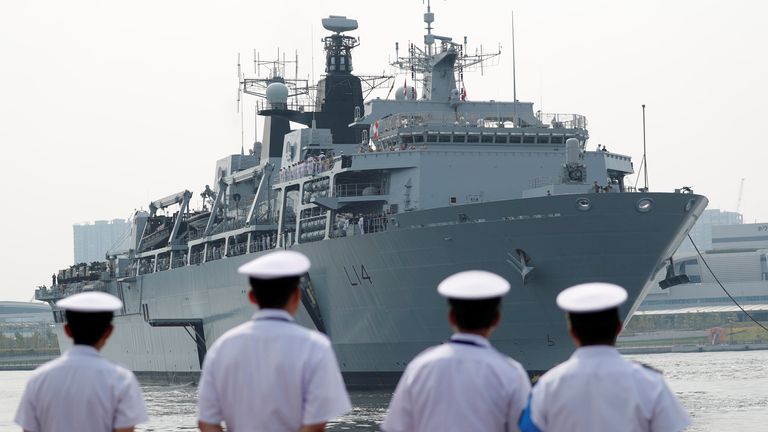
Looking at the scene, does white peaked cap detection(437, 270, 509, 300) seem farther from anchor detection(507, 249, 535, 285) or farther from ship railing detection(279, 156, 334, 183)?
ship railing detection(279, 156, 334, 183)

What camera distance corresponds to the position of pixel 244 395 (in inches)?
268

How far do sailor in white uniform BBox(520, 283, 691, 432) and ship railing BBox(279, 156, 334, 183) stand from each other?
3538 centimetres

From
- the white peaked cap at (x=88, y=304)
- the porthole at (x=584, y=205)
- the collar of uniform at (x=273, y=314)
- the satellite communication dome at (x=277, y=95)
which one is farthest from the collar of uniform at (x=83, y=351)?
the satellite communication dome at (x=277, y=95)

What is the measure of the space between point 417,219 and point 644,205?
20.8 ft

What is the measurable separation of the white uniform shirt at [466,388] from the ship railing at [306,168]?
35.2m

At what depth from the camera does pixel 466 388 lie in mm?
6645

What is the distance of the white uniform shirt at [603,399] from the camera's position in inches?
254

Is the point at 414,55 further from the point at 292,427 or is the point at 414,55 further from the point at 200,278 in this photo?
the point at 292,427

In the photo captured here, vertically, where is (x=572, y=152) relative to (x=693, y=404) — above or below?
above

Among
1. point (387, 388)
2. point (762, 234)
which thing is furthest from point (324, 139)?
point (762, 234)

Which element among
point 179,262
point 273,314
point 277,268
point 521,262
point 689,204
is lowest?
point 179,262

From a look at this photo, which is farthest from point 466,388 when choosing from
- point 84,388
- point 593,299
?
point 84,388

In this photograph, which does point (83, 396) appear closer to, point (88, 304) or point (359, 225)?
point (88, 304)

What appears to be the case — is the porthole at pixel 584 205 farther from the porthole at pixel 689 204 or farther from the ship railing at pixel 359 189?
the ship railing at pixel 359 189
